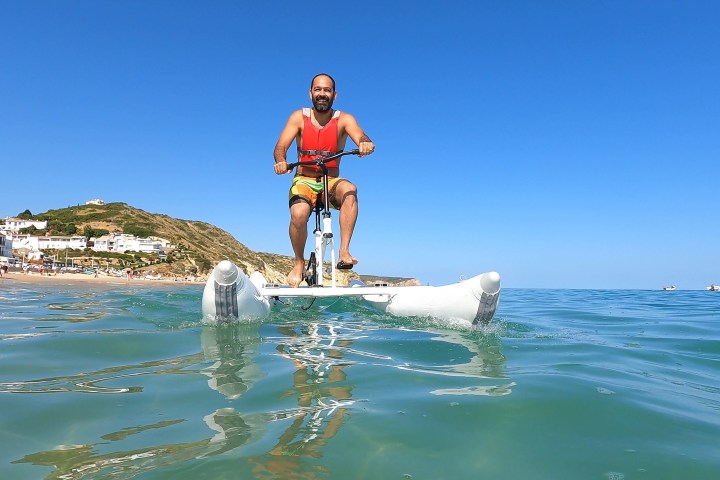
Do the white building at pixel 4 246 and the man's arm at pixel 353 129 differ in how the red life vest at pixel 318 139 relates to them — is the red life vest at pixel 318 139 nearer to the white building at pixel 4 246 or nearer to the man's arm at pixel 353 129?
the man's arm at pixel 353 129

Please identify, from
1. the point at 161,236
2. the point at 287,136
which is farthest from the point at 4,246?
the point at 287,136

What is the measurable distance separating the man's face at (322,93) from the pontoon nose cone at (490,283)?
3.19m

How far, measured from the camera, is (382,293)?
18.8 ft

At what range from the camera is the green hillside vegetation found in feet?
282

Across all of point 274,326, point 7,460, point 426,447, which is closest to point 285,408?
point 426,447

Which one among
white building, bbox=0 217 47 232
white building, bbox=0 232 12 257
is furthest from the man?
white building, bbox=0 217 47 232

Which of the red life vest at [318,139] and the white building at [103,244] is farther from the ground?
the white building at [103,244]

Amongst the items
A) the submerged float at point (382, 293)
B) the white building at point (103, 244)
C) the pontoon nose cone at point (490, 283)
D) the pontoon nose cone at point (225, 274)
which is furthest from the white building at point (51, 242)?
the pontoon nose cone at point (490, 283)

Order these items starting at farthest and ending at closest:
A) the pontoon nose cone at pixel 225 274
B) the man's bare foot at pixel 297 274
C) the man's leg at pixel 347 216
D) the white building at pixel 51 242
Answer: the white building at pixel 51 242 → the man's bare foot at pixel 297 274 → the man's leg at pixel 347 216 → the pontoon nose cone at pixel 225 274

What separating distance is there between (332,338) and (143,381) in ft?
6.44

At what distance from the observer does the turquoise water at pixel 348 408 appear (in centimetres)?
180

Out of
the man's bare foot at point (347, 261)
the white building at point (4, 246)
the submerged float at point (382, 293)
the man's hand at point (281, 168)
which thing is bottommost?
Answer: the submerged float at point (382, 293)

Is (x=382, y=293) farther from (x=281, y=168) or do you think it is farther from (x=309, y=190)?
(x=281, y=168)

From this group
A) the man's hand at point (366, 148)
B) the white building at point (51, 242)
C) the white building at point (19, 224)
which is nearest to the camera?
the man's hand at point (366, 148)
